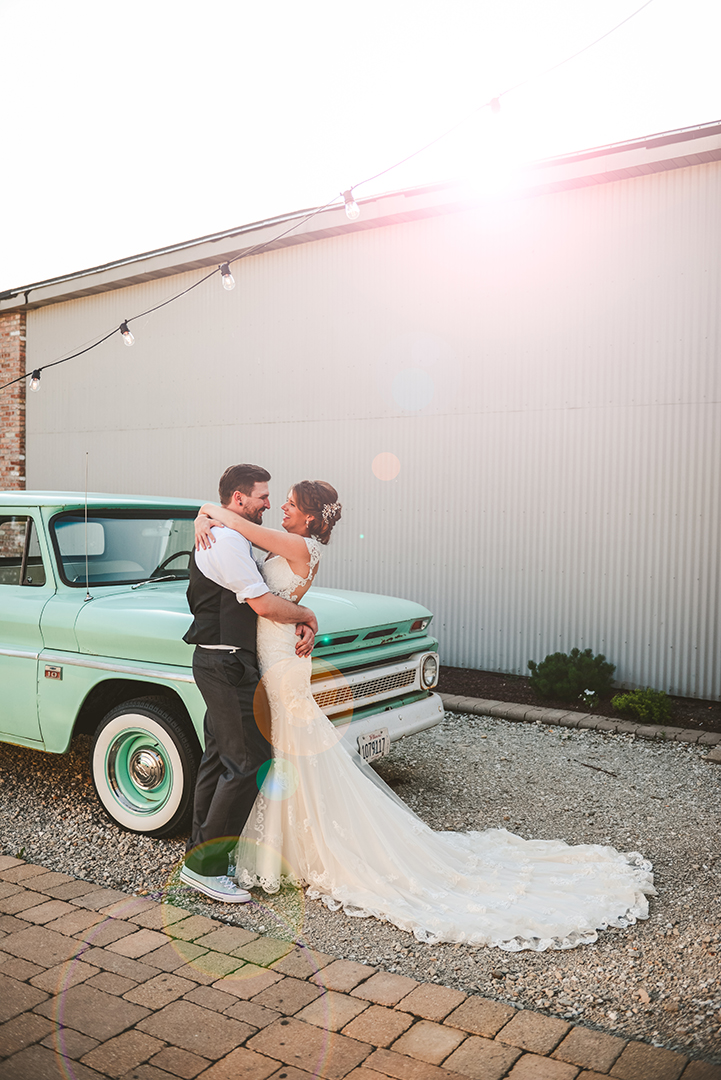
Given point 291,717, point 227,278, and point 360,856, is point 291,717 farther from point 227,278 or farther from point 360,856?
point 227,278

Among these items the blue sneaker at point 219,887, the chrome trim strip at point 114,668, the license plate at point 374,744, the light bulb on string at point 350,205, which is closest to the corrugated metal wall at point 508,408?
the light bulb on string at point 350,205

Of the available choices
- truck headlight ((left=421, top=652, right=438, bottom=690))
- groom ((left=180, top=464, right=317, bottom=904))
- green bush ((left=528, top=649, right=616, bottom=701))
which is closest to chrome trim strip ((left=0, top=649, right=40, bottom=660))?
groom ((left=180, top=464, right=317, bottom=904))

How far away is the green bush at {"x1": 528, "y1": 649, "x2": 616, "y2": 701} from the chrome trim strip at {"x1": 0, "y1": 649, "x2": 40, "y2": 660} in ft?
15.4

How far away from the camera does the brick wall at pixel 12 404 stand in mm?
13070

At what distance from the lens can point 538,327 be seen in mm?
8211

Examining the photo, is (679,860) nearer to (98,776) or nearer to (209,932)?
(209,932)

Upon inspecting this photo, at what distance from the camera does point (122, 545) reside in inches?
193

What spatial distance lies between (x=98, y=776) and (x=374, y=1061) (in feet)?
7.87

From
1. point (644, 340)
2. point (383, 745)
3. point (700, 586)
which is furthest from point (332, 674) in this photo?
point (644, 340)

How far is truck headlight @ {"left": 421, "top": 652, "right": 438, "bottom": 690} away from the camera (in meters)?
4.96

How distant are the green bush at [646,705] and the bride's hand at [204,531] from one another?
456 centimetres

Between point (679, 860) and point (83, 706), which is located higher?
point (83, 706)

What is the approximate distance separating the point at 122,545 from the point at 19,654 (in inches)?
33.4

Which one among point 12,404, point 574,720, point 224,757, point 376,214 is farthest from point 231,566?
point 12,404
